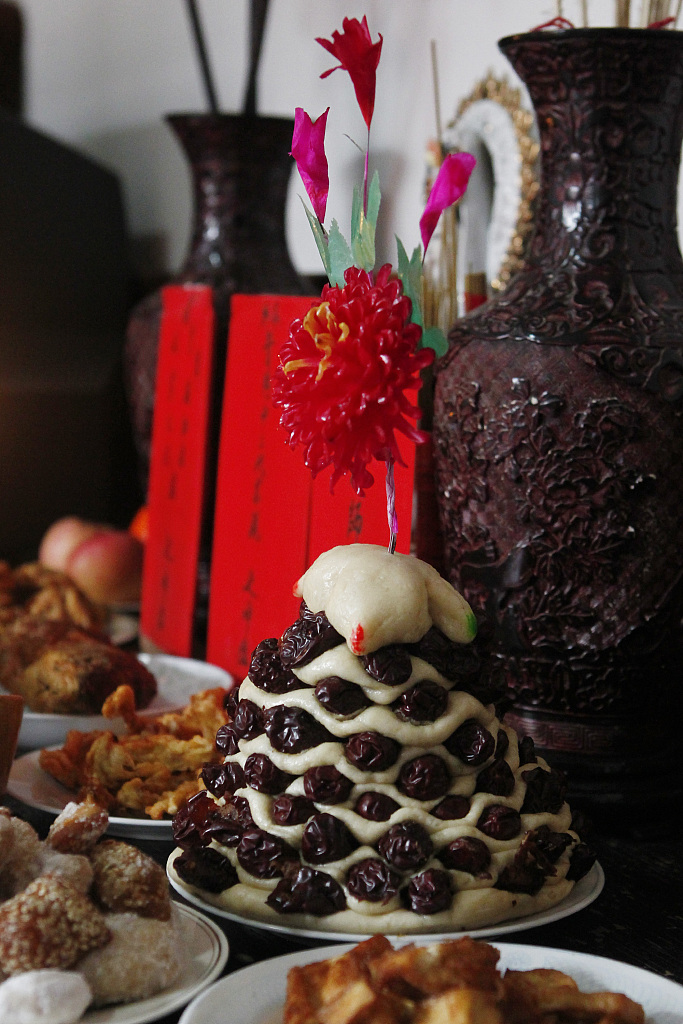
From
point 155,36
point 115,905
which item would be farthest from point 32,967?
point 155,36

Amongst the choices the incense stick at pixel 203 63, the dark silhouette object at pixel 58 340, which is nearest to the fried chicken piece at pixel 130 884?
the incense stick at pixel 203 63

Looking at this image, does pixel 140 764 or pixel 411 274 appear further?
pixel 140 764

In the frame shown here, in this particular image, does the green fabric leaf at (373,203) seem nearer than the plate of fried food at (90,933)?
No

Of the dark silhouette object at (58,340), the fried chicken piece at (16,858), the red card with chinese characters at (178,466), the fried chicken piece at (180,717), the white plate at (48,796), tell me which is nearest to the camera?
the fried chicken piece at (16,858)

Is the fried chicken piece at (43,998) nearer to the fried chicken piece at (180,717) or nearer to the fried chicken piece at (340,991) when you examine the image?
the fried chicken piece at (340,991)

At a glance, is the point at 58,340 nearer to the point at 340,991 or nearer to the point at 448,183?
the point at 448,183

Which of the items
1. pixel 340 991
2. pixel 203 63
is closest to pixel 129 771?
pixel 340 991

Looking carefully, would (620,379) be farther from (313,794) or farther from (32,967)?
(32,967)
